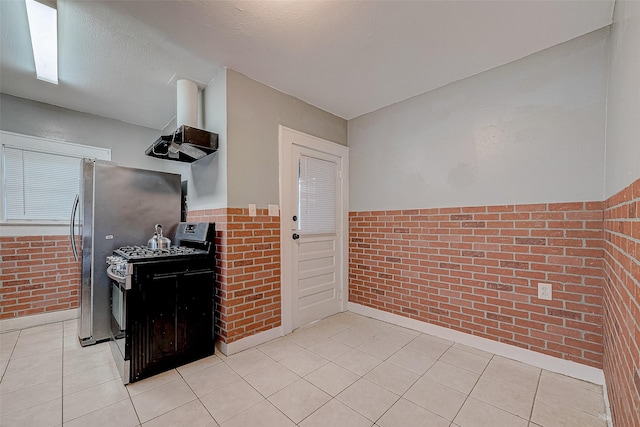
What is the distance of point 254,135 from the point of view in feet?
8.35

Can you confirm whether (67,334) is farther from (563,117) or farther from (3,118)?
(563,117)

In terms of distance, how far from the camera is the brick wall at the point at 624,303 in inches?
37.3

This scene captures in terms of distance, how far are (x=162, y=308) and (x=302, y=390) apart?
48.3 inches

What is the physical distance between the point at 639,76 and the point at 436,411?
6.41 ft

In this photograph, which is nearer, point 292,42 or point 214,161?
point 292,42

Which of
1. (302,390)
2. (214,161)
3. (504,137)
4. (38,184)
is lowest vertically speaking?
(302,390)

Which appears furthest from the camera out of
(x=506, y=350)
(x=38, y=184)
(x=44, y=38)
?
(x=38, y=184)

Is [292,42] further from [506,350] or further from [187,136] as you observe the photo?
[506,350]

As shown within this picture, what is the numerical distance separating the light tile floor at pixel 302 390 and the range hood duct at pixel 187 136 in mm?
1870

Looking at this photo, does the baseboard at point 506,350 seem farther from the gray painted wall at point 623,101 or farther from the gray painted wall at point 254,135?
the gray painted wall at point 254,135

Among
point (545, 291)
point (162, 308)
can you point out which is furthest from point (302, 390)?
point (545, 291)

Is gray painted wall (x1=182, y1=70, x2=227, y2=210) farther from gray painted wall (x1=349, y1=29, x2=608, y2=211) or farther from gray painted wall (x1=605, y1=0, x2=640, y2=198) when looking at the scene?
gray painted wall (x1=605, y1=0, x2=640, y2=198)

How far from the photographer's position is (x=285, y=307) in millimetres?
2725

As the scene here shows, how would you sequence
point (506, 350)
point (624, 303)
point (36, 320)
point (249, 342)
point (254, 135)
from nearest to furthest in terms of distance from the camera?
point (624, 303) → point (506, 350) → point (249, 342) → point (254, 135) → point (36, 320)
